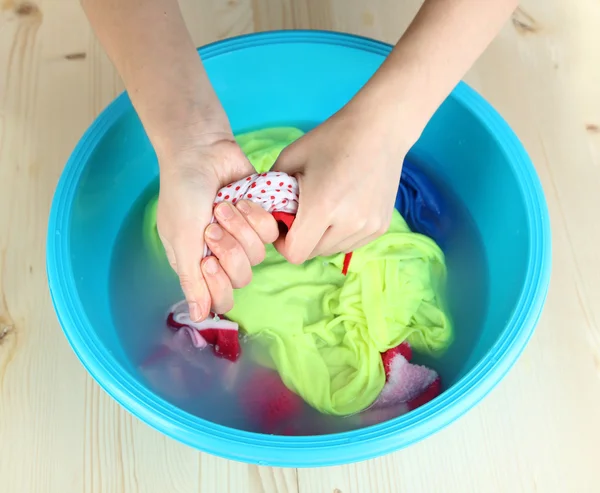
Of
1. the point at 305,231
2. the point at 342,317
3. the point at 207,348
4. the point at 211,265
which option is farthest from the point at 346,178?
the point at 207,348

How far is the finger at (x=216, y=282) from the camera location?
2.09 ft

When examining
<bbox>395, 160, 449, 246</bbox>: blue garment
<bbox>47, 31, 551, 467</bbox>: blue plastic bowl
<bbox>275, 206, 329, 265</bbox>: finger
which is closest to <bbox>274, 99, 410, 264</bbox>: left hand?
<bbox>275, 206, 329, 265</bbox>: finger

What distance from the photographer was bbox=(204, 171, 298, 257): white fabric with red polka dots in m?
0.64

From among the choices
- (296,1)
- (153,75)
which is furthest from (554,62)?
(153,75)

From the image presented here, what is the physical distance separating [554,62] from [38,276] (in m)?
0.99

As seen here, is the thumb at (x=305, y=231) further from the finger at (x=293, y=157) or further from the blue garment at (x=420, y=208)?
the blue garment at (x=420, y=208)

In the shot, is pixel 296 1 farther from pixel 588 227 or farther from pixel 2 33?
pixel 588 227

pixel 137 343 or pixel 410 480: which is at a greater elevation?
pixel 137 343

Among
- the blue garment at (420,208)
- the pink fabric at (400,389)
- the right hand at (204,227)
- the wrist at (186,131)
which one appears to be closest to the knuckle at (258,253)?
the right hand at (204,227)

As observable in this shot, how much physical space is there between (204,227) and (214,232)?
19mm

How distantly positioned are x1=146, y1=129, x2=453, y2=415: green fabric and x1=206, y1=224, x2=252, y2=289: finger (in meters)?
0.21

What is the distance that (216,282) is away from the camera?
2.14 ft

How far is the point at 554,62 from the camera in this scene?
1.10 meters

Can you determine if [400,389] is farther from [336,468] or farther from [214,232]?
[214,232]
